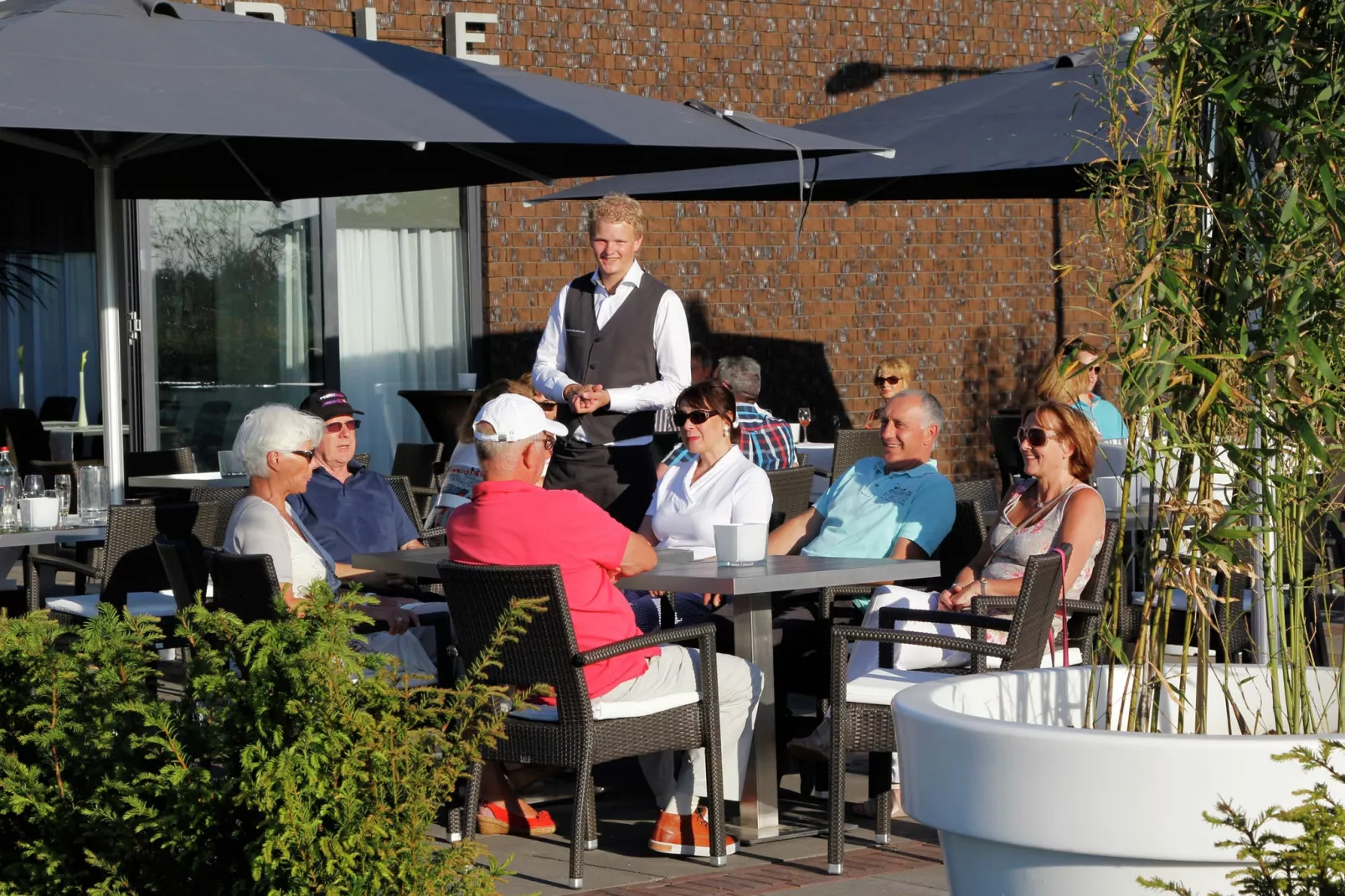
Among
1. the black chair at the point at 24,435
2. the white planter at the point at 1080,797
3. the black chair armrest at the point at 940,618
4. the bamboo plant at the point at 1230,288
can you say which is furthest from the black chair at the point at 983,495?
the black chair at the point at 24,435

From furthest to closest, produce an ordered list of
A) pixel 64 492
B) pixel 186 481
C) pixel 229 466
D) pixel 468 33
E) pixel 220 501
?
1. pixel 468 33
2. pixel 229 466
3. pixel 186 481
4. pixel 64 492
5. pixel 220 501

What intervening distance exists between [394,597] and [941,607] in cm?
179

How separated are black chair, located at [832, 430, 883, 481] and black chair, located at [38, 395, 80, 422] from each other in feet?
17.9

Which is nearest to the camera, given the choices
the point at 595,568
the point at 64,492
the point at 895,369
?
the point at 595,568

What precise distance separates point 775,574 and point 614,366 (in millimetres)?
2054

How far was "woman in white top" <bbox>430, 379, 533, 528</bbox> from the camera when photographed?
7500 millimetres

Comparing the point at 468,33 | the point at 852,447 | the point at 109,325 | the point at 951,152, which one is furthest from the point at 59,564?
the point at 468,33

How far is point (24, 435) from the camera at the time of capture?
37.9ft

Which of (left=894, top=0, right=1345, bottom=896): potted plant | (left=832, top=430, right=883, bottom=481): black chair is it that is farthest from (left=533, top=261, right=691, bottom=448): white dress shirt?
(left=894, top=0, right=1345, bottom=896): potted plant

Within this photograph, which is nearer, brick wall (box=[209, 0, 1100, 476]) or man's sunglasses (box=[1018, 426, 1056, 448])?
man's sunglasses (box=[1018, 426, 1056, 448])

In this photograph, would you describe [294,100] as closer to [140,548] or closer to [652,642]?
[140,548]

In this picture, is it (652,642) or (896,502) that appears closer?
(652,642)

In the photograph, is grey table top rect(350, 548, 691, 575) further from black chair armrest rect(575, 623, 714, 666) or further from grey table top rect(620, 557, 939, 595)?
black chair armrest rect(575, 623, 714, 666)

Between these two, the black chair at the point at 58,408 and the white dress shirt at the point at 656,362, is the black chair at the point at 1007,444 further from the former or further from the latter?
the black chair at the point at 58,408
